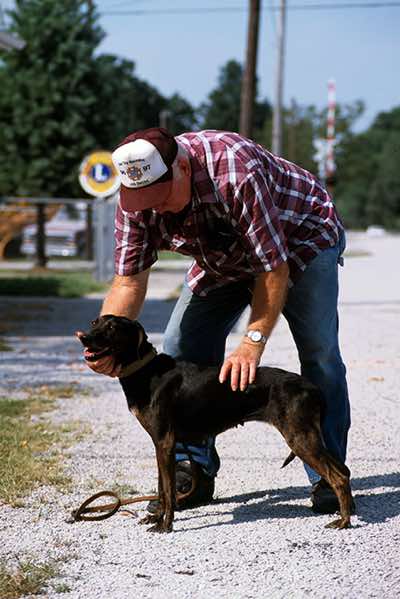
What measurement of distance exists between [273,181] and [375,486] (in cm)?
182

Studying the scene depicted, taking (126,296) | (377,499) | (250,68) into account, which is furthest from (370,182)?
(126,296)

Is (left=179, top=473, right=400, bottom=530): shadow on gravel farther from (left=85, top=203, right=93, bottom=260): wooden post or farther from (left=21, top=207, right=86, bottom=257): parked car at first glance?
(left=21, top=207, right=86, bottom=257): parked car

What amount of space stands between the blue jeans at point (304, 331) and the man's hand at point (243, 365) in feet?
1.58

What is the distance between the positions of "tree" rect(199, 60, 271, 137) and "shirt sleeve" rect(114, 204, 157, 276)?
111345 mm

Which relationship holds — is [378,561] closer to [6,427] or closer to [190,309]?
[190,309]

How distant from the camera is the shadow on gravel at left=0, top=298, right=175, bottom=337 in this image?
37.2 ft

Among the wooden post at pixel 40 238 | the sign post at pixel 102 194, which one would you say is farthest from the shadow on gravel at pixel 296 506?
the wooden post at pixel 40 238

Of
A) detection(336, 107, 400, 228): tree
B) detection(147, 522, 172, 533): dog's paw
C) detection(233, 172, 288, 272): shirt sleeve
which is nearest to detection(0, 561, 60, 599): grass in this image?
detection(147, 522, 172, 533): dog's paw

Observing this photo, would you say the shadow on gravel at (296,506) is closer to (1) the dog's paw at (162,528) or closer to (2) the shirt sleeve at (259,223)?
(1) the dog's paw at (162,528)

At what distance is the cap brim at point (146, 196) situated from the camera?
367cm

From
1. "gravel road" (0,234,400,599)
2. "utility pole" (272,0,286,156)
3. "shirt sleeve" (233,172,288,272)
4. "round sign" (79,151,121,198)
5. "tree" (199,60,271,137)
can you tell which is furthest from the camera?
"tree" (199,60,271,137)

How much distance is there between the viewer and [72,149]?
1039 inches

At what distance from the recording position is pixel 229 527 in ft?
13.9

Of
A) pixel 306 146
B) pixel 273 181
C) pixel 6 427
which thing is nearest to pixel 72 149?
pixel 6 427
